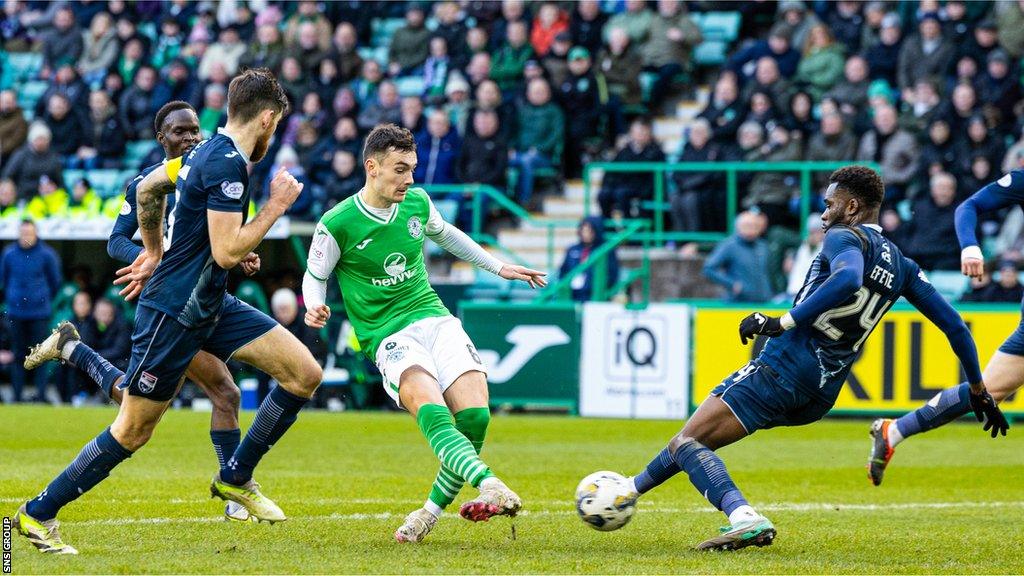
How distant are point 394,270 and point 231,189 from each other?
3.85 feet

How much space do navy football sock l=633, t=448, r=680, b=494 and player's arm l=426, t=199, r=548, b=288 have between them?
45.1 inches

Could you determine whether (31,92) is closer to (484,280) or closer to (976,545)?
(484,280)

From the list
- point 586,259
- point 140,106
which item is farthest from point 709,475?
point 140,106

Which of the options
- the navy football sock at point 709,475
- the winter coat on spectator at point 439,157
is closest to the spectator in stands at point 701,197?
the winter coat on spectator at point 439,157

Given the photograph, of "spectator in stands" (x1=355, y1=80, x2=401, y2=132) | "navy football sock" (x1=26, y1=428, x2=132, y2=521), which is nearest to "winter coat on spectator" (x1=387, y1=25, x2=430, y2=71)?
"spectator in stands" (x1=355, y1=80, x2=401, y2=132)

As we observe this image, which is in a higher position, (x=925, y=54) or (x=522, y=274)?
(x=925, y=54)

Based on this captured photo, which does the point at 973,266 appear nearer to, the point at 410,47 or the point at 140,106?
the point at 410,47

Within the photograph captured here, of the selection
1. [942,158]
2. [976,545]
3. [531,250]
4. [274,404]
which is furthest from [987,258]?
[274,404]

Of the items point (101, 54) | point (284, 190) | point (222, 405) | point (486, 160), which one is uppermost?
point (101, 54)

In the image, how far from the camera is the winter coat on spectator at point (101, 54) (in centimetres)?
2562

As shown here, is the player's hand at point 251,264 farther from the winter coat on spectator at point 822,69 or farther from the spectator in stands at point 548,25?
the spectator in stands at point 548,25

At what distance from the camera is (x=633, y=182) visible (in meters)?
19.9

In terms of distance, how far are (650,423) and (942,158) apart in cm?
483

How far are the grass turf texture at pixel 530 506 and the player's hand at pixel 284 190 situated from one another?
1.60m
